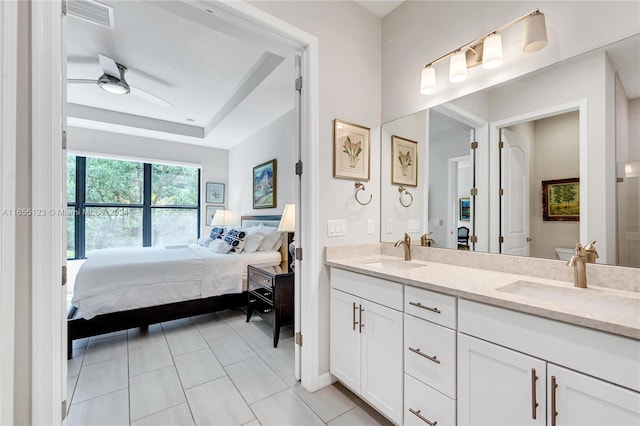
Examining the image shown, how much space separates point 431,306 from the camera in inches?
49.8

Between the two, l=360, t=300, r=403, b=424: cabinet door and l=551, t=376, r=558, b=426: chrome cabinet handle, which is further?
l=360, t=300, r=403, b=424: cabinet door

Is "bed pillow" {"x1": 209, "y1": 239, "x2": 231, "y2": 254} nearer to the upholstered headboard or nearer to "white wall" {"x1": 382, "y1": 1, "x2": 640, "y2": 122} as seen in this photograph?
the upholstered headboard

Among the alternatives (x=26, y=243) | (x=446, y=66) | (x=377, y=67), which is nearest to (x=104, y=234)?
(x=26, y=243)

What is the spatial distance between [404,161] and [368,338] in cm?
135

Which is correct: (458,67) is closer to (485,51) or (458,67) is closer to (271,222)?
(485,51)

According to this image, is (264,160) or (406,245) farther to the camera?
(264,160)

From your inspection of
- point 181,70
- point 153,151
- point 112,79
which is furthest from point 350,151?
point 153,151

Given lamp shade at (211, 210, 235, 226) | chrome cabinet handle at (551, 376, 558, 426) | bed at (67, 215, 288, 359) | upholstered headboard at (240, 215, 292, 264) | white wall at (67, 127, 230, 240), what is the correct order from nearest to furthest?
chrome cabinet handle at (551, 376, 558, 426)
bed at (67, 215, 288, 359)
upholstered headboard at (240, 215, 292, 264)
white wall at (67, 127, 230, 240)
lamp shade at (211, 210, 235, 226)

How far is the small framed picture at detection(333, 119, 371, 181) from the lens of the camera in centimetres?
195

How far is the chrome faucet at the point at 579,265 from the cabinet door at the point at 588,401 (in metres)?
0.52

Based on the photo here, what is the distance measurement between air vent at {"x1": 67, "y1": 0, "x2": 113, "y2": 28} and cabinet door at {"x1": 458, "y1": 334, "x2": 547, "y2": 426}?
318cm

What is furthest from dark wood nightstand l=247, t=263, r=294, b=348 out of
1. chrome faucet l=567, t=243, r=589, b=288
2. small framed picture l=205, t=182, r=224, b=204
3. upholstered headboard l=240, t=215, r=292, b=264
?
small framed picture l=205, t=182, r=224, b=204

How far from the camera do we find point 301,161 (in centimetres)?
189

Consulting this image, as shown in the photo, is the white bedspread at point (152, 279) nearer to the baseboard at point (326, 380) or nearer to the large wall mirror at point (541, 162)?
the baseboard at point (326, 380)
